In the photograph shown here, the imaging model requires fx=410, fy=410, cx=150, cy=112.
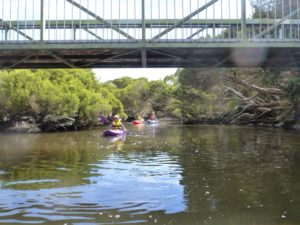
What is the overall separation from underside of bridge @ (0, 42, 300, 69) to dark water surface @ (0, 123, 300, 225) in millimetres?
3911

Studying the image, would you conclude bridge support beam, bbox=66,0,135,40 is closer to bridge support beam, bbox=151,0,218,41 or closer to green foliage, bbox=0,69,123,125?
bridge support beam, bbox=151,0,218,41

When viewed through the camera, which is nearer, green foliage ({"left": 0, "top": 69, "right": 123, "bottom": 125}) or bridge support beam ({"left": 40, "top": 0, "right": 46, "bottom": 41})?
bridge support beam ({"left": 40, "top": 0, "right": 46, "bottom": 41})

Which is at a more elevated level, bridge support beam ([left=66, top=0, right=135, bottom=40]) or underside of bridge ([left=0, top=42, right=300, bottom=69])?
bridge support beam ([left=66, top=0, right=135, bottom=40])

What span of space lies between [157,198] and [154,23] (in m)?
5.24

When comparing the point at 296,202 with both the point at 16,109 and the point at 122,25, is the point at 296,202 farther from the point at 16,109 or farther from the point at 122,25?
the point at 16,109

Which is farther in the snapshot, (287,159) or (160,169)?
(287,159)

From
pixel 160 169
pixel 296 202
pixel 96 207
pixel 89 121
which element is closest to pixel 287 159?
pixel 160 169

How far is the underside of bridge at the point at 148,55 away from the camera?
38.0ft

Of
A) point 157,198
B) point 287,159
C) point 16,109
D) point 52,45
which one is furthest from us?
point 16,109

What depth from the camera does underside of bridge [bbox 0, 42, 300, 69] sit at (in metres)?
11.6

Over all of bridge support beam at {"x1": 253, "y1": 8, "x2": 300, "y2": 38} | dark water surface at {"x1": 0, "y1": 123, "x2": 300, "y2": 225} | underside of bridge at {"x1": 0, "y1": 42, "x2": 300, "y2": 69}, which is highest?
bridge support beam at {"x1": 253, "y1": 8, "x2": 300, "y2": 38}

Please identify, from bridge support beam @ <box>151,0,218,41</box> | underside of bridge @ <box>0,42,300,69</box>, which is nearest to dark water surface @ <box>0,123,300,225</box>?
underside of bridge @ <box>0,42,300,69</box>

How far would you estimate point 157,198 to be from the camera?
10.6 m

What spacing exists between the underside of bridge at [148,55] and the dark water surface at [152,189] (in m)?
3.91
